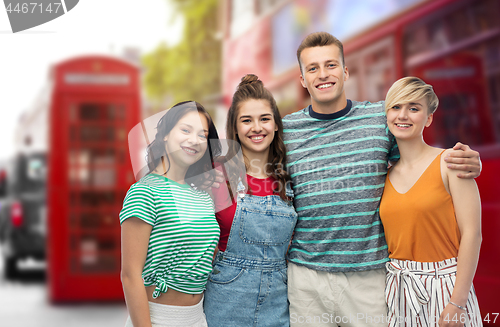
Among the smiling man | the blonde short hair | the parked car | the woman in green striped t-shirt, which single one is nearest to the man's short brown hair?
the smiling man

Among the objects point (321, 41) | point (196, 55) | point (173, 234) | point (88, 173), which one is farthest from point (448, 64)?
point (196, 55)

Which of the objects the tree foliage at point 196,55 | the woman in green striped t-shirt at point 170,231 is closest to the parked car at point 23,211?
the tree foliage at point 196,55

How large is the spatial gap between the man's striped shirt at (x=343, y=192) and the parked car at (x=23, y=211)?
493cm

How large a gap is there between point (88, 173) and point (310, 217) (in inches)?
141

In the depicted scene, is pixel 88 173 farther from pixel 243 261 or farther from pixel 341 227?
pixel 341 227

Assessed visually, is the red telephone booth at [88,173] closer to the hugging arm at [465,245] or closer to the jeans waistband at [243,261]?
the jeans waistband at [243,261]

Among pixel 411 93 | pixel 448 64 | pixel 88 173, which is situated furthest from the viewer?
pixel 88 173

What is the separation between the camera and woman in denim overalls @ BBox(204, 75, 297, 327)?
1.73m

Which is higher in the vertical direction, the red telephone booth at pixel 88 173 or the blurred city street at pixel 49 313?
the red telephone booth at pixel 88 173

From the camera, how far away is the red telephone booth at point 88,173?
15.5 feet

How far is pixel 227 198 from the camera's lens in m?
1.81

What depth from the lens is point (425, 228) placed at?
164cm

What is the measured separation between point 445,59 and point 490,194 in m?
0.84

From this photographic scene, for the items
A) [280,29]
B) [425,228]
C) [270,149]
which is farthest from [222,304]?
[280,29]
